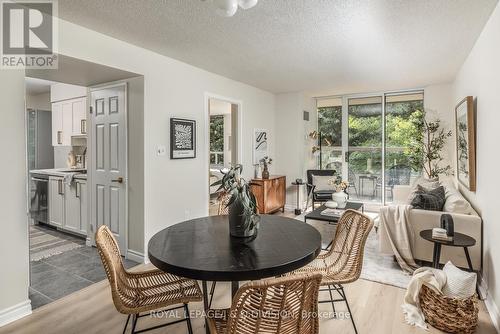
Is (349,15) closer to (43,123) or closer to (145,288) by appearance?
(145,288)

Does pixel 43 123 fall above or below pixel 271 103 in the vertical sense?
below

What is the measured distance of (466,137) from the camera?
3.27 meters

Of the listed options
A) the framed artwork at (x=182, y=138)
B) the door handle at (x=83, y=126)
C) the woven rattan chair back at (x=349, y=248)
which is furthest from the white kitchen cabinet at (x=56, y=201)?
the woven rattan chair back at (x=349, y=248)

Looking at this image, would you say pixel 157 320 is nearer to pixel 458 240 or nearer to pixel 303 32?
pixel 458 240

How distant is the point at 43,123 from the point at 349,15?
5.76 metres

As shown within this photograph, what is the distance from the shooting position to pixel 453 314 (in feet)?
6.77

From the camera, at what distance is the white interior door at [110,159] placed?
3.56 m

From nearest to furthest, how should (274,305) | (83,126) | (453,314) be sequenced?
(274,305)
(453,314)
(83,126)

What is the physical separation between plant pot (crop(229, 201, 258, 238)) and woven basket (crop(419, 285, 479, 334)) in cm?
153

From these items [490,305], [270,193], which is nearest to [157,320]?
[490,305]

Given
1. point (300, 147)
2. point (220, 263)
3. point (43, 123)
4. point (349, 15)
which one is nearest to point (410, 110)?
point (300, 147)

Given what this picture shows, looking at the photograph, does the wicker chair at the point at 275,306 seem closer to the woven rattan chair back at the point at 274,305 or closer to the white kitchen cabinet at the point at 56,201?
the woven rattan chair back at the point at 274,305

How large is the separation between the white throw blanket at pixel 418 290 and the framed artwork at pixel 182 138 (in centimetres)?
291

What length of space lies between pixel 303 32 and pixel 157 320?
Result: 2.89m
